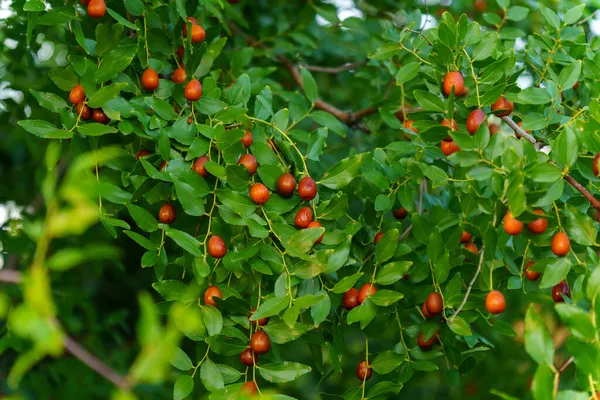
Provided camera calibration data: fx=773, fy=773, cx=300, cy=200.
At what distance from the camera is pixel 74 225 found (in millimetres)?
616

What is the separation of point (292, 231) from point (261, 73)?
67cm

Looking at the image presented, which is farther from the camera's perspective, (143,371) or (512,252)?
(512,252)

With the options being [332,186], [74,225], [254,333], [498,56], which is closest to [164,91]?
[332,186]

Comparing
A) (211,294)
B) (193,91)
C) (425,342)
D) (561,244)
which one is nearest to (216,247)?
(211,294)

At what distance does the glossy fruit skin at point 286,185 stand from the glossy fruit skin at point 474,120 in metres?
0.33

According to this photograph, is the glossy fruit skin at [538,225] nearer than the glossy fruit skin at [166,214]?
Yes

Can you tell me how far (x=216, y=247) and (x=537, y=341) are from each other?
586 mm

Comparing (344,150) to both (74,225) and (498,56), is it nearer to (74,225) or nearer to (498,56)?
(498,56)

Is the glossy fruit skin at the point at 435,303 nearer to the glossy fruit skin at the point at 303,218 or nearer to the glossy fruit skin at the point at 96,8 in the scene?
the glossy fruit skin at the point at 303,218

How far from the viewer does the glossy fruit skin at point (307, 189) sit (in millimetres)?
1346

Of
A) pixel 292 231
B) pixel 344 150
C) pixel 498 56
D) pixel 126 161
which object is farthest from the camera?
pixel 344 150

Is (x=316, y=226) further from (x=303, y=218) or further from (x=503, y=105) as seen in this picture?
(x=503, y=105)

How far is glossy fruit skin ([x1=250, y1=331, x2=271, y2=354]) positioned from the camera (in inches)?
52.6

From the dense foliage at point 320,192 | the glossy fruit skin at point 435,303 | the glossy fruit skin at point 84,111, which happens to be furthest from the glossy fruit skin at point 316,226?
the glossy fruit skin at point 84,111
